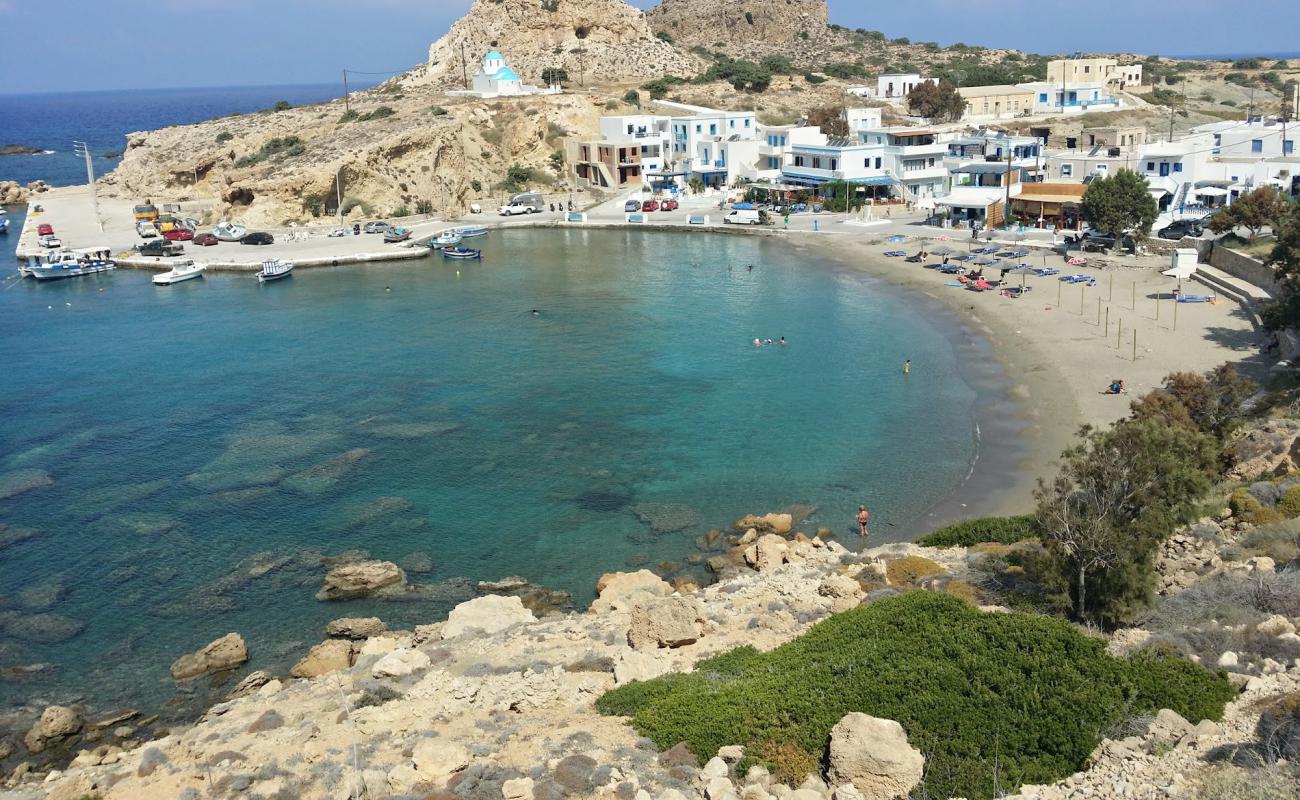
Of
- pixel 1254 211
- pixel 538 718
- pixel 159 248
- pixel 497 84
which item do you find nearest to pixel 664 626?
pixel 538 718

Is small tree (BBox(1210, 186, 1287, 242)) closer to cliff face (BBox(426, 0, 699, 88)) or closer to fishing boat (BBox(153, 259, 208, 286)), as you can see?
fishing boat (BBox(153, 259, 208, 286))

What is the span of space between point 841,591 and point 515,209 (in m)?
60.3

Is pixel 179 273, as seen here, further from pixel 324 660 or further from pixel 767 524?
pixel 767 524

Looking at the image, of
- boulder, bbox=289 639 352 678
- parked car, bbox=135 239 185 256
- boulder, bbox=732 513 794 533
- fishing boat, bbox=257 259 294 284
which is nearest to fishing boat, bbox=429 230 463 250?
fishing boat, bbox=257 259 294 284

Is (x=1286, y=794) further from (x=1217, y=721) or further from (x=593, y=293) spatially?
(x=593, y=293)

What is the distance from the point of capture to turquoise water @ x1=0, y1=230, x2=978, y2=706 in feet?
75.5

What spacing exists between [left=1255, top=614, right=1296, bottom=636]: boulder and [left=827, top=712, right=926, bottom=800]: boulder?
563cm

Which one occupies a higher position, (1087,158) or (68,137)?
(68,137)

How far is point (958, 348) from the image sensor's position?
39.5m

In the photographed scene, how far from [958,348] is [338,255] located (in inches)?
1578

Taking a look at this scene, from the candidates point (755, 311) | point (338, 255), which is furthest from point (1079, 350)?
point (338, 255)

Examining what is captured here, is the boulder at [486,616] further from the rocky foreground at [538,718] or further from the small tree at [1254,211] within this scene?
the small tree at [1254,211]

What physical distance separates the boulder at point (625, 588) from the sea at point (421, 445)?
77cm

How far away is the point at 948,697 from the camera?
42.4ft
